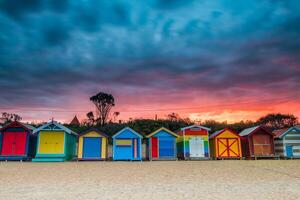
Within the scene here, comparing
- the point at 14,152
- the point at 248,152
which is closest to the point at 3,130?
the point at 14,152

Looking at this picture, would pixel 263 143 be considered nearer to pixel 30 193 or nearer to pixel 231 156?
pixel 231 156

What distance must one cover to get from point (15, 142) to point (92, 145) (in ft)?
20.1

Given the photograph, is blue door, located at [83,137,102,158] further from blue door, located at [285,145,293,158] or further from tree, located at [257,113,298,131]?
tree, located at [257,113,298,131]

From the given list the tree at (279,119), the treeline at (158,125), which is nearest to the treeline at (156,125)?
the treeline at (158,125)

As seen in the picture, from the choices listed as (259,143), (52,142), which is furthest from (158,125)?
(52,142)

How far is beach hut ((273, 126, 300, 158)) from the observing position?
25.0 metres

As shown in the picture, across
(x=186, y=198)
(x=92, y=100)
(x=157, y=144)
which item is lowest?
(x=186, y=198)

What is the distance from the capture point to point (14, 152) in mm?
21641

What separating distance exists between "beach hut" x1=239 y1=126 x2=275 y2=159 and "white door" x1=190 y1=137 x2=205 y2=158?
4454 mm

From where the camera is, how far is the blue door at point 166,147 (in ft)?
78.3

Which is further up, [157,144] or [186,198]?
[157,144]

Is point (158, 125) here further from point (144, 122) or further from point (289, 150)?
point (289, 150)

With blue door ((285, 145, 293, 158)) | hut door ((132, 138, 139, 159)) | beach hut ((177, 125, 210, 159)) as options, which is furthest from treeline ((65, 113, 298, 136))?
hut door ((132, 138, 139, 159))

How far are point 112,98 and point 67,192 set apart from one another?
46948 millimetres
